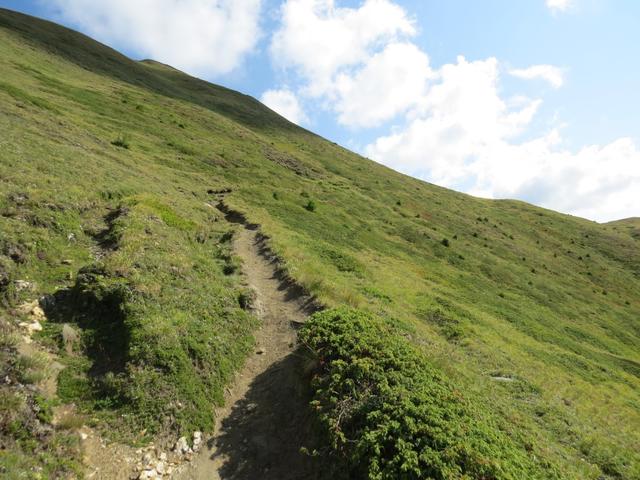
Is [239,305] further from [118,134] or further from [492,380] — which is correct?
[118,134]

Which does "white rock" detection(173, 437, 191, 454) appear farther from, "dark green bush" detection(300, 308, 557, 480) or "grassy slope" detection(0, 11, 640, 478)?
"dark green bush" detection(300, 308, 557, 480)

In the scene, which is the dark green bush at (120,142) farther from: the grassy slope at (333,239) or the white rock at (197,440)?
the white rock at (197,440)

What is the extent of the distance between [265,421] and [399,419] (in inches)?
184

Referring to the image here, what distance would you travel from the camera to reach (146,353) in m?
11.6

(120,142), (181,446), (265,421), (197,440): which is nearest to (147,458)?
(181,446)

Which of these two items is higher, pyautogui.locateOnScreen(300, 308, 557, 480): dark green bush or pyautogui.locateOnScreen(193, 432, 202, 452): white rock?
pyautogui.locateOnScreen(300, 308, 557, 480): dark green bush

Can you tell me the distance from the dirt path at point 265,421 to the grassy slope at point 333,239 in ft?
4.18


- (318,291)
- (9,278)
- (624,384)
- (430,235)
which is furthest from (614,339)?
(9,278)

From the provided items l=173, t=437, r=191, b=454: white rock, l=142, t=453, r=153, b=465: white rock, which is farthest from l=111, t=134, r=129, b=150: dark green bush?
l=142, t=453, r=153, b=465: white rock

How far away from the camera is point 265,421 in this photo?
11891 mm

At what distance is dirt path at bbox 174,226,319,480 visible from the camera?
10.0 meters

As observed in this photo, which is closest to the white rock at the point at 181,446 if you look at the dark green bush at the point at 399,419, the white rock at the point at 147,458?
the white rock at the point at 147,458

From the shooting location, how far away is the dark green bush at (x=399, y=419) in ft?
27.9

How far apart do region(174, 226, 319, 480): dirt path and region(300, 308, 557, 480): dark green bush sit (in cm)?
109
